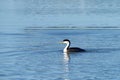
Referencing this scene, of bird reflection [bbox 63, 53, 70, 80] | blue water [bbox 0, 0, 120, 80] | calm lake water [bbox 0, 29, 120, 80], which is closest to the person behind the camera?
bird reflection [bbox 63, 53, 70, 80]

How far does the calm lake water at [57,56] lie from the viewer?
71.3 feet

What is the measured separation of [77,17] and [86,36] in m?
12.9

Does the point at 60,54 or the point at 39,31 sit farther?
the point at 39,31

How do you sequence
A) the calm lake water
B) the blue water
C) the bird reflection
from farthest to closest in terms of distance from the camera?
1. the blue water
2. the calm lake water
3. the bird reflection

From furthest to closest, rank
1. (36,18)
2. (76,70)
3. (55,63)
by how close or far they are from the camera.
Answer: (36,18) → (55,63) → (76,70)

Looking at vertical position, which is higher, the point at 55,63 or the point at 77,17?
the point at 77,17

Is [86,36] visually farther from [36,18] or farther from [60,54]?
[36,18]

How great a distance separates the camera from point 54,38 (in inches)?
1288

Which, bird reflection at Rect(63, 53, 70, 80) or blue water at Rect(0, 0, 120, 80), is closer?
bird reflection at Rect(63, 53, 70, 80)

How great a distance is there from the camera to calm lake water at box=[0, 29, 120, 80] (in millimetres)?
21734

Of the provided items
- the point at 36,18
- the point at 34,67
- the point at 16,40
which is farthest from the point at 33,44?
the point at 36,18

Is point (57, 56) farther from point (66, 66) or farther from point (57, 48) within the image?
point (66, 66)

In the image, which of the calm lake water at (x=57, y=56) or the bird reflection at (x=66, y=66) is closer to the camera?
the bird reflection at (x=66, y=66)

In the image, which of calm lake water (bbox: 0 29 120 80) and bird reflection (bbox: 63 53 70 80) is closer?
bird reflection (bbox: 63 53 70 80)
